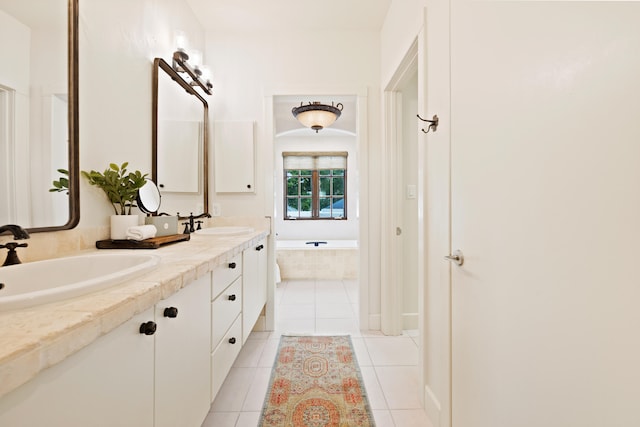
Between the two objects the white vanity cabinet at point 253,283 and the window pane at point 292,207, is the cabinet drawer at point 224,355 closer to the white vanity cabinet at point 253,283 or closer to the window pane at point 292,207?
the white vanity cabinet at point 253,283

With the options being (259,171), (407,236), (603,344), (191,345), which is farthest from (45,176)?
(407,236)

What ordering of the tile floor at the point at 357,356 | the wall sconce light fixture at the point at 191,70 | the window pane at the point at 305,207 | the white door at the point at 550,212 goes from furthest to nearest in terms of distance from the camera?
the window pane at the point at 305,207, the wall sconce light fixture at the point at 191,70, the tile floor at the point at 357,356, the white door at the point at 550,212

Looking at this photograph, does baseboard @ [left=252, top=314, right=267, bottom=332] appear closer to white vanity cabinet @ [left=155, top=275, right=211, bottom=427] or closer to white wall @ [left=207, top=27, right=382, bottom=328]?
white wall @ [left=207, top=27, right=382, bottom=328]

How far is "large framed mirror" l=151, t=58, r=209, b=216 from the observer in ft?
6.20

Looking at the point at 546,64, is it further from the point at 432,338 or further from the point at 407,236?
the point at 407,236

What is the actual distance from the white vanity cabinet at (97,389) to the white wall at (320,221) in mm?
4871

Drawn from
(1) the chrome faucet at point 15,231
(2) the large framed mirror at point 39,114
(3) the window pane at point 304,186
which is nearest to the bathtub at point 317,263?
(3) the window pane at point 304,186

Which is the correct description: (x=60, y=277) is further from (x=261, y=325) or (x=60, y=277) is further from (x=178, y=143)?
(x=261, y=325)

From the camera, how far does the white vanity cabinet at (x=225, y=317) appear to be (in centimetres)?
127

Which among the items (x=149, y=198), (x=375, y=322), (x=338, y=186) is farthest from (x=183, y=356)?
(x=338, y=186)

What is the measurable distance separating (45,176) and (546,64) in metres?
1.66

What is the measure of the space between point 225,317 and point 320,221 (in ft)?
14.1

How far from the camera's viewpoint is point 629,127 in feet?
1.74

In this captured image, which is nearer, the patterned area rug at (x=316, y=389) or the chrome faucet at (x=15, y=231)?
the chrome faucet at (x=15, y=231)
